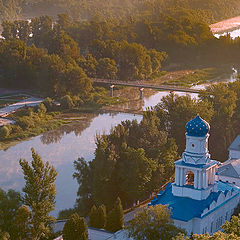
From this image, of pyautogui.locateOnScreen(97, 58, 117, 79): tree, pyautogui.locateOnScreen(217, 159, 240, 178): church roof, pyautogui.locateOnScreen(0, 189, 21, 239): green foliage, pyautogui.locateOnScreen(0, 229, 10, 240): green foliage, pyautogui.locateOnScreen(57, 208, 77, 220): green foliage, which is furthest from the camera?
pyautogui.locateOnScreen(97, 58, 117, 79): tree

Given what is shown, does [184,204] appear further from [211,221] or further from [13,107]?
[13,107]

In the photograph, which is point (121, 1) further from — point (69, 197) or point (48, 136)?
point (69, 197)

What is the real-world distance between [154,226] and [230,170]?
22.9 feet

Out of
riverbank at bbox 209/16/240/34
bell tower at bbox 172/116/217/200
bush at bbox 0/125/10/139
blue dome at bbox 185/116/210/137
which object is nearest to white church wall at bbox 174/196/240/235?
bell tower at bbox 172/116/217/200

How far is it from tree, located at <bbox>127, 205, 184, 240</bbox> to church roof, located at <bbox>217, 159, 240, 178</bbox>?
6.31 meters

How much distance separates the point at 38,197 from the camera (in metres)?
20.2

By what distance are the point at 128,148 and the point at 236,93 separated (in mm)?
10927

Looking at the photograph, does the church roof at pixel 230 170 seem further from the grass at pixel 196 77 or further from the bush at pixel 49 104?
the grass at pixel 196 77

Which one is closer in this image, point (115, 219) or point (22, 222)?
point (22, 222)

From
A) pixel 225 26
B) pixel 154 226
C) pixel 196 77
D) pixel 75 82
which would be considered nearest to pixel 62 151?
pixel 75 82

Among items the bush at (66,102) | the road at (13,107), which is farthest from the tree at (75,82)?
the road at (13,107)

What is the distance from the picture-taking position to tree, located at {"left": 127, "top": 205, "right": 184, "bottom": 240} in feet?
60.1

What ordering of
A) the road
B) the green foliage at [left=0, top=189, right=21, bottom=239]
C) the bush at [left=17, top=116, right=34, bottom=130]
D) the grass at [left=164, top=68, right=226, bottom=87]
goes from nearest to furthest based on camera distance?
the green foliage at [left=0, top=189, right=21, bottom=239], the bush at [left=17, top=116, right=34, bottom=130], the road, the grass at [left=164, top=68, right=226, bottom=87]

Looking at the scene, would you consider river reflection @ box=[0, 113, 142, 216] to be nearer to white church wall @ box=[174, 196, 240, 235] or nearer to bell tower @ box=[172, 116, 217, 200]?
bell tower @ box=[172, 116, 217, 200]
